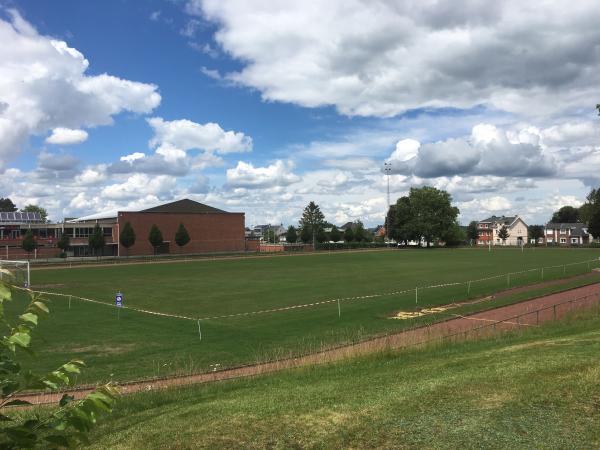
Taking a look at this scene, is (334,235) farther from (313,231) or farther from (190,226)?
(190,226)

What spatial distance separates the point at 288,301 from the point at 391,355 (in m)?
21.1

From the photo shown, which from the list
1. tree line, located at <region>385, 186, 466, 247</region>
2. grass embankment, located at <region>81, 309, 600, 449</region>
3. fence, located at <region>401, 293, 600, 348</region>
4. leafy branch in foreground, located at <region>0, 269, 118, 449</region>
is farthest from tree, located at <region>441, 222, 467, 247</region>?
leafy branch in foreground, located at <region>0, 269, 118, 449</region>

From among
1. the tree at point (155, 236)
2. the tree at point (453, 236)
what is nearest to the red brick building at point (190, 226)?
the tree at point (155, 236)

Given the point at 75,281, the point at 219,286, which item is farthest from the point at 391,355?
the point at 75,281

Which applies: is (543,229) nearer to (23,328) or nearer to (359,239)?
(359,239)

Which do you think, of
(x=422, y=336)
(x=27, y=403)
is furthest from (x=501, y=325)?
(x=27, y=403)

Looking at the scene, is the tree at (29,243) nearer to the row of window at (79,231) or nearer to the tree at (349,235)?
the row of window at (79,231)

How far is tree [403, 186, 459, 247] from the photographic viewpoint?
148500 millimetres

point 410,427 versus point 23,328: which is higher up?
point 23,328

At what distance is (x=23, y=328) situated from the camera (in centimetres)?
312

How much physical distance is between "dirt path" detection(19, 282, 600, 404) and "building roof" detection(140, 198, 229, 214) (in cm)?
8795

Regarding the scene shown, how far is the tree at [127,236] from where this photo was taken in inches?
3907

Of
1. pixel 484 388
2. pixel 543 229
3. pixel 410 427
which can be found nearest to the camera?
pixel 410 427

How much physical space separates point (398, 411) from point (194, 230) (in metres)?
112
